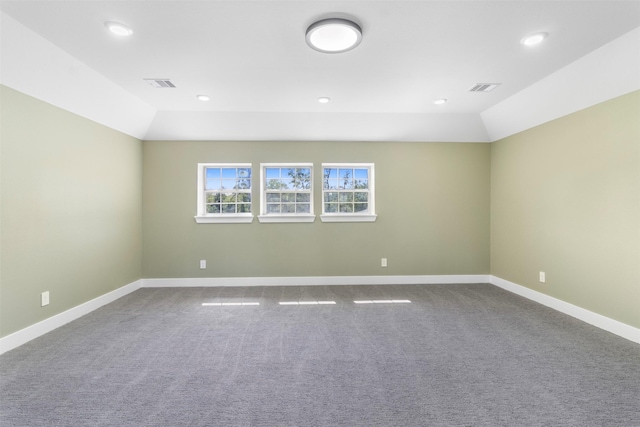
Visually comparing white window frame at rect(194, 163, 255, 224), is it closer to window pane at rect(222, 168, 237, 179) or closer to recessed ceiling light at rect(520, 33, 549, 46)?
window pane at rect(222, 168, 237, 179)

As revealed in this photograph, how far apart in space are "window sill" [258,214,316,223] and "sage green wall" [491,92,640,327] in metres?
3.03

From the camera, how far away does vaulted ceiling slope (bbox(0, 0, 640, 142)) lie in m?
1.89

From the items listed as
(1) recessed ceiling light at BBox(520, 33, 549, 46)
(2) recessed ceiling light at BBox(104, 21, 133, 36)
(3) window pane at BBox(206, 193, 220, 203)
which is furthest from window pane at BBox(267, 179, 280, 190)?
(1) recessed ceiling light at BBox(520, 33, 549, 46)

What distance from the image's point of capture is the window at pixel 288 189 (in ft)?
15.0

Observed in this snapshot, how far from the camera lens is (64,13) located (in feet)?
6.24

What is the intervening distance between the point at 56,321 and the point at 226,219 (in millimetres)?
2221

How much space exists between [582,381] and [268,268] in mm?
3656

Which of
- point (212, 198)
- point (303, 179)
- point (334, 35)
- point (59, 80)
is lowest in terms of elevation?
point (212, 198)

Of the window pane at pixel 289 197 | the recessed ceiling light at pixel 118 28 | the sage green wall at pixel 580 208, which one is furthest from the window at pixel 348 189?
the recessed ceiling light at pixel 118 28

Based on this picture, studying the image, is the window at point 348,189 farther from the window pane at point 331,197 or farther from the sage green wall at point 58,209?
the sage green wall at point 58,209

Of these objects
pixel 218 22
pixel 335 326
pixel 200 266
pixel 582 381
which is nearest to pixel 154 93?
pixel 218 22

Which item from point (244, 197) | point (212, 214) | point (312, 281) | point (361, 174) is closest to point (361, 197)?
point (361, 174)

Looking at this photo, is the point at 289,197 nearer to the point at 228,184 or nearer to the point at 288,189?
the point at 288,189

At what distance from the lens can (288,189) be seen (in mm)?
4602
